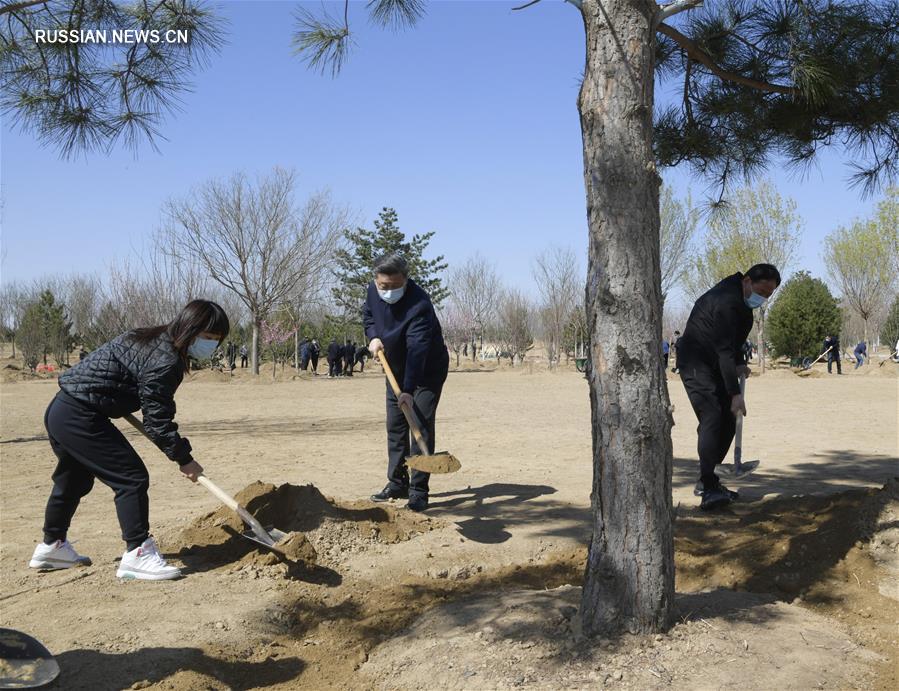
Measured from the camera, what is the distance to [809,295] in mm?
33219

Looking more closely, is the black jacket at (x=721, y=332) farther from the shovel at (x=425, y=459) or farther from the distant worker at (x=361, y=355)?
the distant worker at (x=361, y=355)

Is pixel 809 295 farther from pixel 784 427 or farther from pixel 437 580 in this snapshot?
pixel 437 580

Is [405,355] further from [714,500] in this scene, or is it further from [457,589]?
[714,500]

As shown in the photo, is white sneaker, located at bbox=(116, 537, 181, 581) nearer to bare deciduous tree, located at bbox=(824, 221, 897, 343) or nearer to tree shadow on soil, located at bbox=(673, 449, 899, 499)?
tree shadow on soil, located at bbox=(673, 449, 899, 499)

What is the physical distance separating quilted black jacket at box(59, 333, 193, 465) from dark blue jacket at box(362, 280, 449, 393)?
5.61 feet

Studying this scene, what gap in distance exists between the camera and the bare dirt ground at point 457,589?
9.05 feet

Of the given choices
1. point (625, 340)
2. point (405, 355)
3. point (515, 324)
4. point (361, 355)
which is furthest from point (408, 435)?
point (515, 324)

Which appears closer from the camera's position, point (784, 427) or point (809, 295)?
point (784, 427)

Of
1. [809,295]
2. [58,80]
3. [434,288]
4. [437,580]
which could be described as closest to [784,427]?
[437,580]

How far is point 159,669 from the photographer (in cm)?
293

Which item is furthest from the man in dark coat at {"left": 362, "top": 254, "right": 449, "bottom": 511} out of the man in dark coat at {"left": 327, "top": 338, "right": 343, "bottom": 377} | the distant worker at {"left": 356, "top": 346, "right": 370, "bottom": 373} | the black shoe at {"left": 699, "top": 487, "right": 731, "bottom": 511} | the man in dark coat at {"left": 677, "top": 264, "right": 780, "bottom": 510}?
the man in dark coat at {"left": 327, "top": 338, "right": 343, "bottom": 377}

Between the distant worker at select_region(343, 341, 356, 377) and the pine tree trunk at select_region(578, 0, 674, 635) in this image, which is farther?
the distant worker at select_region(343, 341, 356, 377)

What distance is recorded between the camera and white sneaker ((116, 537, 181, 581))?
3.75 meters

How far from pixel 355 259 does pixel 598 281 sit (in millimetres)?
35549
